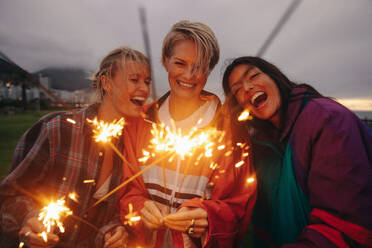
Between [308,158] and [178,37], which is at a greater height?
[178,37]

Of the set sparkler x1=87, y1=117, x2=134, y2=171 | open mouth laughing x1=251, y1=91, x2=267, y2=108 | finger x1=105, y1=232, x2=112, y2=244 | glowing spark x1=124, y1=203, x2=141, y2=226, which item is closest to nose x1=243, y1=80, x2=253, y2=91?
open mouth laughing x1=251, y1=91, x2=267, y2=108

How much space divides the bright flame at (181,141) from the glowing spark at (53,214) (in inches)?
47.8

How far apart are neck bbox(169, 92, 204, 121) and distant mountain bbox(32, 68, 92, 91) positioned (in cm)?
176

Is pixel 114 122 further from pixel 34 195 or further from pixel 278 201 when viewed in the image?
pixel 278 201

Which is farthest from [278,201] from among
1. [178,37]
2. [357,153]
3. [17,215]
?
[17,215]

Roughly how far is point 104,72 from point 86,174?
1600 millimetres

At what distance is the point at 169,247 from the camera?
2354 mm

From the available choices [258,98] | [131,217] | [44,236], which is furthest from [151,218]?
[258,98]

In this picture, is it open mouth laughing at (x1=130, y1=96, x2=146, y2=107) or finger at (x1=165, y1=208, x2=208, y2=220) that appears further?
open mouth laughing at (x1=130, y1=96, x2=146, y2=107)

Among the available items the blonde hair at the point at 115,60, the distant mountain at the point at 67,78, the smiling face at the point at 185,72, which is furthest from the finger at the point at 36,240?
the smiling face at the point at 185,72

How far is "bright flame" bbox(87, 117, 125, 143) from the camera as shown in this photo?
276 centimetres

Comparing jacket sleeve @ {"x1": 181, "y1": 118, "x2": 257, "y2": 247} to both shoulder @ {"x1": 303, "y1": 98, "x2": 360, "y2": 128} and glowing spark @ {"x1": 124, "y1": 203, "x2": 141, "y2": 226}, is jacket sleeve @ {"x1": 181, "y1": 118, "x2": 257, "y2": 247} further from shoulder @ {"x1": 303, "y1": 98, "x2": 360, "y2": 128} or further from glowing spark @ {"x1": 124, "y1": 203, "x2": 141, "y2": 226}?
shoulder @ {"x1": 303, "y1": 98, "x2": 360, "y2": 128}

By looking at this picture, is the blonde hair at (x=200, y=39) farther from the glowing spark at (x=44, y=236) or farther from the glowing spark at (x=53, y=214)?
the glowing spark at (x=44, y=236)

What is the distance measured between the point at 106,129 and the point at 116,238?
1.53m
